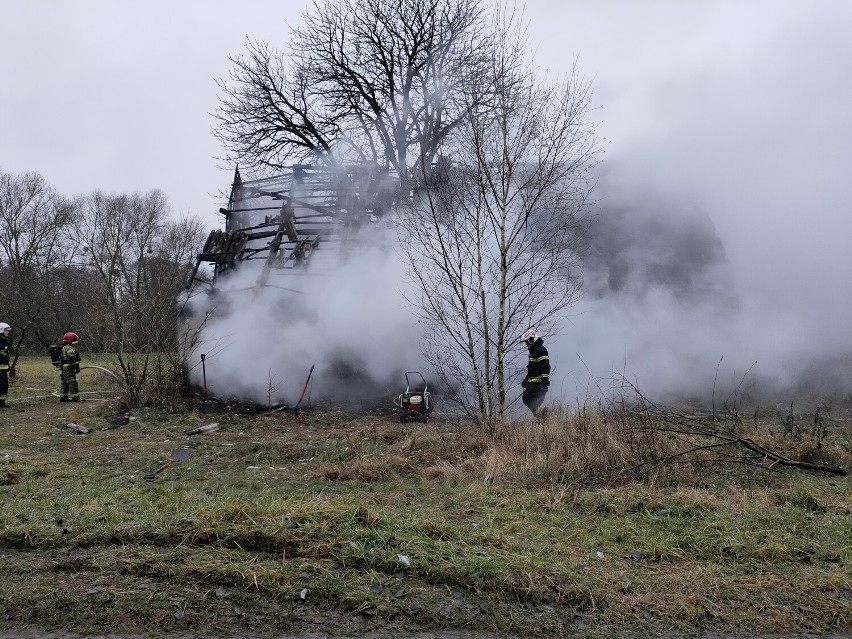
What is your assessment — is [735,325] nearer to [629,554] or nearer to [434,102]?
[434,102]

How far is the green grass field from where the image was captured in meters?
3.23

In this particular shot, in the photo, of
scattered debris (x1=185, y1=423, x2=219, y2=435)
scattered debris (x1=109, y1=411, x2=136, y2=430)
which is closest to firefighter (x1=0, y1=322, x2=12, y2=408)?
scattered debris (x1=109, y1=411, x2=136, y2=430)

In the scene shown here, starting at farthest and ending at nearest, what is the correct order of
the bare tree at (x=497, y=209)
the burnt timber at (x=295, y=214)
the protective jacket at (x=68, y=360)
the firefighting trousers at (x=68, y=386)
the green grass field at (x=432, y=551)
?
the burnt timber at (x=295, y=214), the firefighting trousers at (x=68, y=386), the protective jacket at (x=68, y=360), the bare tree at (x=497, y=209), the green grass field at (x=432, y=551)

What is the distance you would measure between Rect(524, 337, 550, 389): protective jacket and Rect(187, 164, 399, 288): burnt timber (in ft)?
20.2

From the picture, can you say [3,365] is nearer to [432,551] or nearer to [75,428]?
[75,428]

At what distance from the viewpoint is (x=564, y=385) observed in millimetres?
12609

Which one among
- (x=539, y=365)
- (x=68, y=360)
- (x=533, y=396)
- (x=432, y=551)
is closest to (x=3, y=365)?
(x=68, y=360)

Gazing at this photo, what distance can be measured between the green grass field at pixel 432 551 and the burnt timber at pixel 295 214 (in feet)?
28.8

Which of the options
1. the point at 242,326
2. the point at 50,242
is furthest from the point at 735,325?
the point at 50,242

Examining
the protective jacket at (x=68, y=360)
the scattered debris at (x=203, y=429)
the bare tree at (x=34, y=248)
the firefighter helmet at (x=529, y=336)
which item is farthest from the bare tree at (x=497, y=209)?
the bare tree at (x=34, y=248)

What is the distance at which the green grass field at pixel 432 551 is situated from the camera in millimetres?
3232

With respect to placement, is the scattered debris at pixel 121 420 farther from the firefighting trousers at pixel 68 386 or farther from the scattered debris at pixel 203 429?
the firefighting trousers at pixel 68 386

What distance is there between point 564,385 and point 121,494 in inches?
364

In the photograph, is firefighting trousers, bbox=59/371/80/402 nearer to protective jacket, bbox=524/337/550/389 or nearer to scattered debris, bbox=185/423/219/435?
scattered debris, bbox=185/423/219/435
